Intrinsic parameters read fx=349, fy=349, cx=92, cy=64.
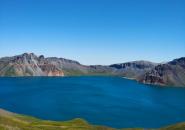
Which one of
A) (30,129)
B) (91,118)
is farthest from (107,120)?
(30,129)

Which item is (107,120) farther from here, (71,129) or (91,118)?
(71,129)

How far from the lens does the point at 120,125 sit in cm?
17662

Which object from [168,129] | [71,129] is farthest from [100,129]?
[168,129]

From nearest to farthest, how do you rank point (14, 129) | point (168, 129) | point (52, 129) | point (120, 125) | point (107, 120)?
point (14, 129) → point (52, 129) → point (168, 129) → point (120, 125) → point (107, 120)

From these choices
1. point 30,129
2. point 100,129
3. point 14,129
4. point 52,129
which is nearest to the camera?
point 14,129

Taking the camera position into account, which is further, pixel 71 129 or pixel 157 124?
pixel 157 124

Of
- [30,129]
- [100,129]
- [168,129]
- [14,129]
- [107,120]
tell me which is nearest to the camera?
[14,129]

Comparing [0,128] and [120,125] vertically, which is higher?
[0,128]

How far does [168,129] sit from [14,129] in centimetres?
6830

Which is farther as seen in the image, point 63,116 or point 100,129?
point 63,116

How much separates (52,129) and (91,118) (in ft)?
325

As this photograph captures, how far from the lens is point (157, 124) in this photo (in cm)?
18775

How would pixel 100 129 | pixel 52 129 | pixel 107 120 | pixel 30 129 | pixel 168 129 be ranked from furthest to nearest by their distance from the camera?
pixel 107 120, pixel 168 129, pixel 100 129, pixel 52 129, pixel 30 129

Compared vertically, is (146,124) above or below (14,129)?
below
